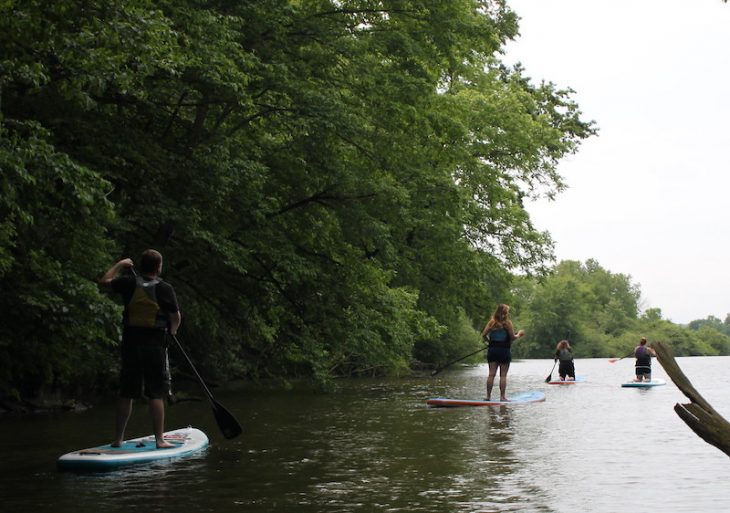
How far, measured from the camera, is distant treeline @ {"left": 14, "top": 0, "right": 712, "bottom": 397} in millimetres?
11656

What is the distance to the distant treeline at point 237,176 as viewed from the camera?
11656 mm

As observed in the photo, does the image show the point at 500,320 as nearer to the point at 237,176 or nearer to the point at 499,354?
the point at 499,354

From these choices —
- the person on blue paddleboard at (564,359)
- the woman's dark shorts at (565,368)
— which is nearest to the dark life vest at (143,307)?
the person on blue paddleboard at (564,359)

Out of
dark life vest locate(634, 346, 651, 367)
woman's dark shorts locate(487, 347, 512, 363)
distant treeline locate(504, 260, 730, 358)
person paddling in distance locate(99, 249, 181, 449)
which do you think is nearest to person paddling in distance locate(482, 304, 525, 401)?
woman's dark shorts locate(487, 347, 512, 363)

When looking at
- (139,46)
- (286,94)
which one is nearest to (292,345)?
(286,94)

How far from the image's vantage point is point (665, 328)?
5556 inches

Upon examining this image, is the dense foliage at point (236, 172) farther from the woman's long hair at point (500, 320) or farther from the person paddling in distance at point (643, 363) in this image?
the person paddling in distance at point (643, 363)

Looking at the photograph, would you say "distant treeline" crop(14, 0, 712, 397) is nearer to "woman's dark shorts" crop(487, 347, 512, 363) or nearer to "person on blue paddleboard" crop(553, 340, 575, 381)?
"person on blue paddleboard" crop(553, 340, 575, 381)

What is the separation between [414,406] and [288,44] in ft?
24.0

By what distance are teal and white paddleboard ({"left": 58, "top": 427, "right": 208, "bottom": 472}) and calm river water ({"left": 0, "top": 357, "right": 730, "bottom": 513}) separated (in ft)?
0.49

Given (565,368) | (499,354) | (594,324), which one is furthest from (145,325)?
(594,324)

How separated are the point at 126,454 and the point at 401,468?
258 centimetres

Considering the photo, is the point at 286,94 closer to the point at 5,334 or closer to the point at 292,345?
the point at 292,345

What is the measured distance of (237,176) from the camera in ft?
56.3
